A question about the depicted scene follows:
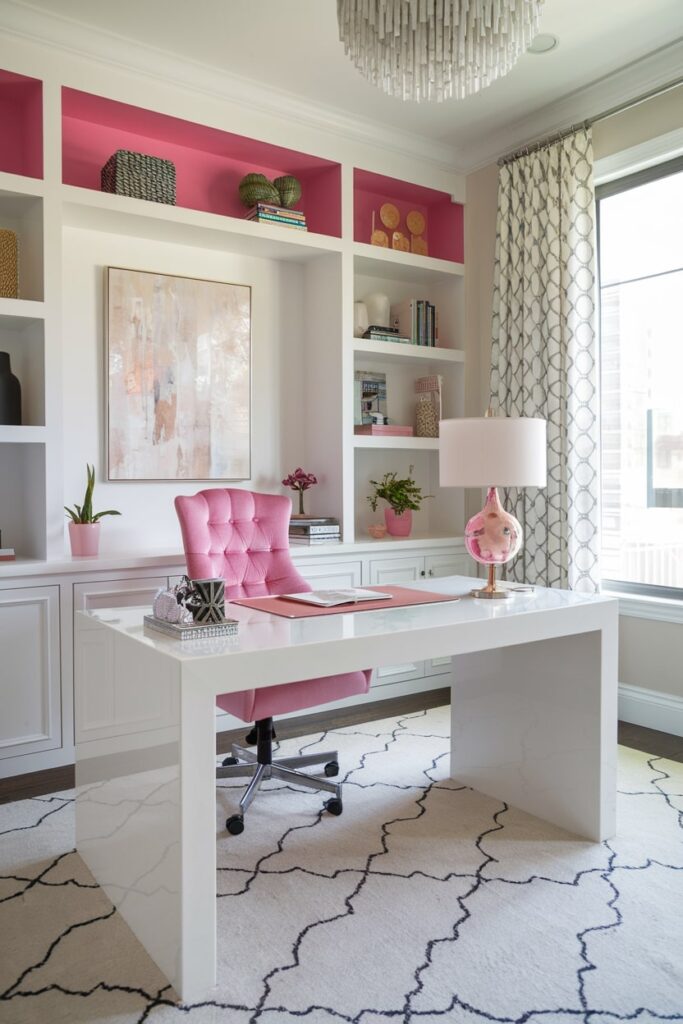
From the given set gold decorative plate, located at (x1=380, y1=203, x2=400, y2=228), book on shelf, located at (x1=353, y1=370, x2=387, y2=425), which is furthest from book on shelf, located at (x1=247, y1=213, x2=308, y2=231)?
book on shelf, located at (x1=353, y1=370, x2=387, y2=425)

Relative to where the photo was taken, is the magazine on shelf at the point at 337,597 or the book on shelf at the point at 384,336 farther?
the book on shelf at the point at 384,336

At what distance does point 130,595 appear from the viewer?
10.3ft

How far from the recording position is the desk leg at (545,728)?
2.39m

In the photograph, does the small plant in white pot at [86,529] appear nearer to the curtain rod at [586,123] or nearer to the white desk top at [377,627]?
the white desk top at [377,627]

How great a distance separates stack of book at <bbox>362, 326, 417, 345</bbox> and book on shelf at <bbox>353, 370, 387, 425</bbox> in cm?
25

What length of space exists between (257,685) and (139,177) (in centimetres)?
248

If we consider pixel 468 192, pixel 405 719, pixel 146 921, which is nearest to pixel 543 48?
pixel 468 192

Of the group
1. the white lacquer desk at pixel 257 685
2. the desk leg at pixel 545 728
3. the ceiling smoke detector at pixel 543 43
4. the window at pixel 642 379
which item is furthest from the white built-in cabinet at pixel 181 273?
the desk leg at pixel 545 728

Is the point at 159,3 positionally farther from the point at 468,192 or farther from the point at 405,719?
the point at 405,719

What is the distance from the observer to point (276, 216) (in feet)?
12.1

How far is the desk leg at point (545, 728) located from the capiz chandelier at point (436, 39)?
5.54 ft

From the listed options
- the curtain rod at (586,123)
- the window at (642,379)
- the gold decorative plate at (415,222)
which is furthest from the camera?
the gold decorative plate at (415,222)

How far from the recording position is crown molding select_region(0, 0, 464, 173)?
9.74 ft

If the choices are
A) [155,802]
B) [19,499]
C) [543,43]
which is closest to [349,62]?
[543,43]
